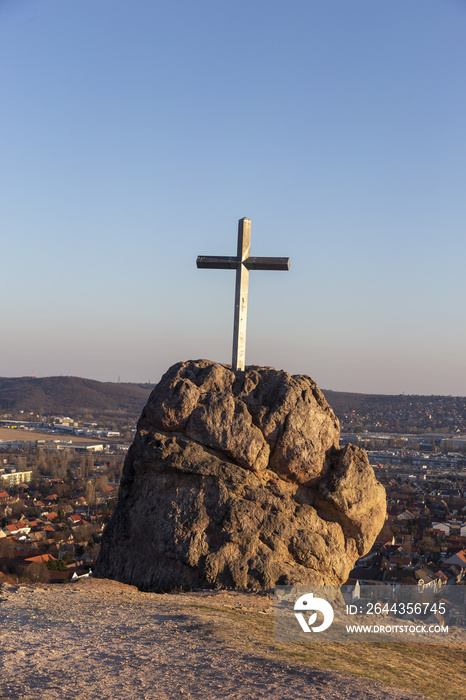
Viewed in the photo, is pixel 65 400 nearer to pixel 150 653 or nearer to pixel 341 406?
pixel 341 406

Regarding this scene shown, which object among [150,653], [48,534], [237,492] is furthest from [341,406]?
[150,653]

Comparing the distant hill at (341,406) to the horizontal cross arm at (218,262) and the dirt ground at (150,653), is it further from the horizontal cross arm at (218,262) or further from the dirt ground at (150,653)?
the dirt ground at (150,653)

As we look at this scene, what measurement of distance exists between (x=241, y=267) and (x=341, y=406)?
156m

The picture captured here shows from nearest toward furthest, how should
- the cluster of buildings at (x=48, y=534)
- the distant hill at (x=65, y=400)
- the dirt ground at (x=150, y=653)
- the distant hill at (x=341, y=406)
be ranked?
the dirt ground at (x=150, y=653) → the cluster of buildings at (x=48, y=534) → the distant hill at (x=341, y=406) → the distant hill at (x=65, y=400)

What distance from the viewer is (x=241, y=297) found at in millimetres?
12172

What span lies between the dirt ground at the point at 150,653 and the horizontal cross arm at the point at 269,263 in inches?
227

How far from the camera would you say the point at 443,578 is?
83.4ft

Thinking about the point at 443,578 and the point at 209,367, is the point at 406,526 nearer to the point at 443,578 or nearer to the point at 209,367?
the point at 443,578

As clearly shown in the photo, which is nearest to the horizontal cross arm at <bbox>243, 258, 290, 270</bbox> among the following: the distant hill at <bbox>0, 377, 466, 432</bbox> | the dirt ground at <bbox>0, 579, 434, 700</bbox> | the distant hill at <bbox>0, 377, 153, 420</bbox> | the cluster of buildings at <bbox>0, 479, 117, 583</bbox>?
the dirt ground at <bbox>0, 579, 434, 700</bbox>

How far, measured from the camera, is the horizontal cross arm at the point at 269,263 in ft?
39.9

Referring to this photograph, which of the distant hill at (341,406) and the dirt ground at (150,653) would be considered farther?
the distant hill at (341,406)

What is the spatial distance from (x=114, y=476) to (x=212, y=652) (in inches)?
2528

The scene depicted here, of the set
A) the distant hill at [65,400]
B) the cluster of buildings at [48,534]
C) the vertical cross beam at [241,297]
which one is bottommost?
the cluster of buildings at [48,534]

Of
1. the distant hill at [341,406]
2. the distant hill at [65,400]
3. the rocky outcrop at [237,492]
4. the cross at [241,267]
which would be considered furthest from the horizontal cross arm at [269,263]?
the distant hill at [65,400]
